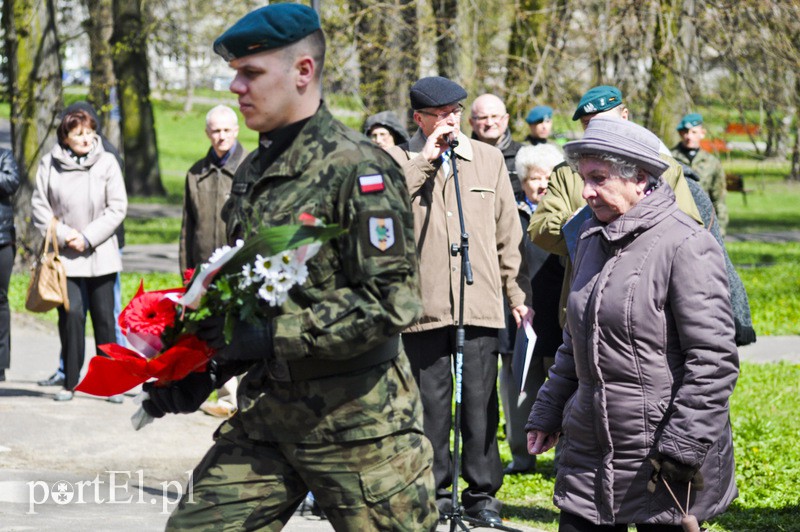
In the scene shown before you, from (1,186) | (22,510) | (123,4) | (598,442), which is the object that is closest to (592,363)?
(598,442)

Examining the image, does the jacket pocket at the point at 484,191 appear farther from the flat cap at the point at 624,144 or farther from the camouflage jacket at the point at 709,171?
the camouflage jacket at the point at 709,171

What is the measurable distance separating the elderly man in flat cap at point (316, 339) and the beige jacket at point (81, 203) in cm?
564

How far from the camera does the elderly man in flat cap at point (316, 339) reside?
131 inches

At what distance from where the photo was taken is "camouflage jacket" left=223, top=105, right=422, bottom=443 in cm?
329

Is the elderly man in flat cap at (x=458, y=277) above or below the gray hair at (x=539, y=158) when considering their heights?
below

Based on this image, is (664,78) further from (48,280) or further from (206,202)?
(48,280)

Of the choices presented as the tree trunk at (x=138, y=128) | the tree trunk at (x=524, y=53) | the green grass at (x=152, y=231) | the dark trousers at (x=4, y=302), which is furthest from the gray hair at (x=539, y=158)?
the tree trunk at (x=138, y=128)

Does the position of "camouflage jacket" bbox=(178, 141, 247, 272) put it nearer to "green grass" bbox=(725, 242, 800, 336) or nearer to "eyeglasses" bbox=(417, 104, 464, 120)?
"eyeglasses" bbox=(417, 104, 464, 120)

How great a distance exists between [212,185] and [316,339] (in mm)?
5151

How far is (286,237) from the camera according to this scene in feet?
10.7

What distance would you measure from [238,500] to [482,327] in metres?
3.03

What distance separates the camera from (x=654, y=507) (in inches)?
155

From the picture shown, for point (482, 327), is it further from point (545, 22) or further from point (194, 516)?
point (545, 22)

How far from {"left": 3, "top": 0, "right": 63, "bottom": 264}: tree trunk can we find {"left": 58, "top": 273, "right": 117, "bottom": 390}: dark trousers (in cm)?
739
